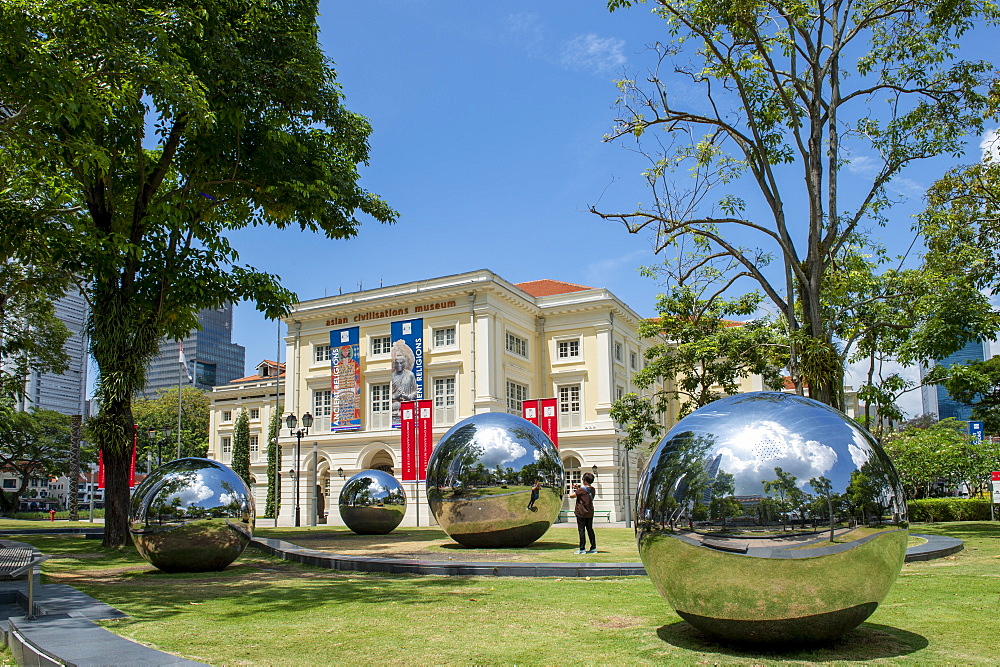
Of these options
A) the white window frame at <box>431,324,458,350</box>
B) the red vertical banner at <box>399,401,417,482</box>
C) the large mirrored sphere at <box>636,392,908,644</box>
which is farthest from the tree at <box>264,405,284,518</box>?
the large mirrored sphere at <box>636,392,908,644</box>

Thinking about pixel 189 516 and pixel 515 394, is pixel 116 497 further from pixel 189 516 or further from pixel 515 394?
pixel 515 394

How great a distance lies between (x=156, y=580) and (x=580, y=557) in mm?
6650

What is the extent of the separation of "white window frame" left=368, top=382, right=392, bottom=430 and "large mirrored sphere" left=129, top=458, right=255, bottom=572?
115 feet

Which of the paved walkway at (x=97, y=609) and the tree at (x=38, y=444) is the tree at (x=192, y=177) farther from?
the tree at (x=38, y=444)

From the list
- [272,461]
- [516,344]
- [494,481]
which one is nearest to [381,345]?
[516,344]

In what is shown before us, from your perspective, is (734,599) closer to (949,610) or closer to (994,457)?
(949,610)

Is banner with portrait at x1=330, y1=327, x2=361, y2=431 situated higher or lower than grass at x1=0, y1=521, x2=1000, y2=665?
higher

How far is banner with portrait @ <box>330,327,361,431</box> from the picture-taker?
4662 cm

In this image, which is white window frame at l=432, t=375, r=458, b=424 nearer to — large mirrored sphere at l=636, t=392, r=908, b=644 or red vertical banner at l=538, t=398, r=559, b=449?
red vertical banner at l=538, t=398, r=559, b=449

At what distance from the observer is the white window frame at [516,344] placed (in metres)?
47.2

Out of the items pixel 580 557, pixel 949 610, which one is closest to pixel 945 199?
pixel 580 557

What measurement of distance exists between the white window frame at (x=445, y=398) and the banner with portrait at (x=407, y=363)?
4.20ft

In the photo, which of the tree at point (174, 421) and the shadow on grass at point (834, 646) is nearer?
the shadow on grass at point (834, 646)

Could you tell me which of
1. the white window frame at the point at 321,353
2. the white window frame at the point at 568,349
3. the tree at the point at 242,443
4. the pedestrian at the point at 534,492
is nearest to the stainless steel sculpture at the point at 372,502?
the pedestrian at the point at 534,492
